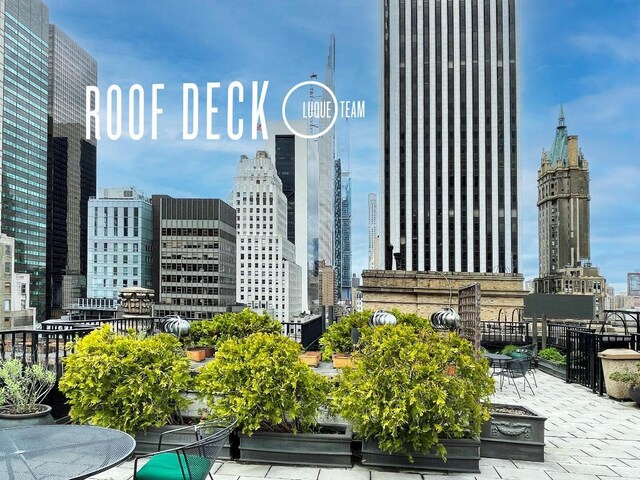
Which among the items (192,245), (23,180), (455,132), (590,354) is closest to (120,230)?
(192,245)

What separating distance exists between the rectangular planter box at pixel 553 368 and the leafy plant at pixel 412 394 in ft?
30.0

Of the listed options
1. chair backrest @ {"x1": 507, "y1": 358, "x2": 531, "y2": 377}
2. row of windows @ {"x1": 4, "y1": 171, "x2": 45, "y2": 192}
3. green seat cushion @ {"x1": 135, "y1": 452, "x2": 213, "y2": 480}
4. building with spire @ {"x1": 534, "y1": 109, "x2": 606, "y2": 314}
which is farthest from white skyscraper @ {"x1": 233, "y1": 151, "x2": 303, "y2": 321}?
green seat cushion @ {"x1": 135, "y1": 452, "x2": 213, "y2": 480}

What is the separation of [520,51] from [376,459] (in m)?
65.1

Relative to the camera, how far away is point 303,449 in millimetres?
5859

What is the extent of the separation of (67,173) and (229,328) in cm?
17254

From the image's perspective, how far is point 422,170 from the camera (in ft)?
201

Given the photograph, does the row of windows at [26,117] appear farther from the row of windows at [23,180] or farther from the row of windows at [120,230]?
the row of windows at [120,230]

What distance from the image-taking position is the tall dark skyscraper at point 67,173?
145375 millimetres

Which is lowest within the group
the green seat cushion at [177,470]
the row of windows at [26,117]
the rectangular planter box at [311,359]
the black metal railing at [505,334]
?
the black metal railing at [505,334]

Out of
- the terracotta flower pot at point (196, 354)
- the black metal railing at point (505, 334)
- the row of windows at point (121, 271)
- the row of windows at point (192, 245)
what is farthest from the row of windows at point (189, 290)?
the terracotta flower pot at point (196, 354)

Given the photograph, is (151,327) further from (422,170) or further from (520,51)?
(520,51)

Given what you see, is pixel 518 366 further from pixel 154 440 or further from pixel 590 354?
pixel 154 440

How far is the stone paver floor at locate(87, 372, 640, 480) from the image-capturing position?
561cm

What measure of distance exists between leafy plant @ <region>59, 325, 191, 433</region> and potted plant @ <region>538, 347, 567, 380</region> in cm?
1133
